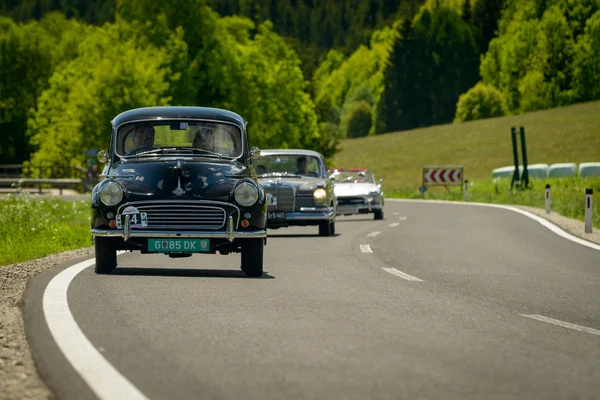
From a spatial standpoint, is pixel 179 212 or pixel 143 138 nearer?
pixel 179 212

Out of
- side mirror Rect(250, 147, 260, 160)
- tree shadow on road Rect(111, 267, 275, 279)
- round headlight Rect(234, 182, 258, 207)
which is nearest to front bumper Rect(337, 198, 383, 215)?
side mirror Rect(250, 147, 260, 160)

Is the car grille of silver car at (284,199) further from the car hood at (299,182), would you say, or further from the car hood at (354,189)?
the car hood at (354,189)

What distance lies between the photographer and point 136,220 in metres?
12.3

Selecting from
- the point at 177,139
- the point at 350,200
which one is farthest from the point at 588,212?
the point at 177,139

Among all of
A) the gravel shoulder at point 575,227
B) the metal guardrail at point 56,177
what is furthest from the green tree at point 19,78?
the gravel shoulder at point 575,227

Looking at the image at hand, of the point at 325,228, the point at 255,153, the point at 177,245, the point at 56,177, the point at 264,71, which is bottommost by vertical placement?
the point at 325,228

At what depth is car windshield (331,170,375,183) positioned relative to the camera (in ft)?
100

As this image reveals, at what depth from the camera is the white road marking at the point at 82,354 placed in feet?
18.2

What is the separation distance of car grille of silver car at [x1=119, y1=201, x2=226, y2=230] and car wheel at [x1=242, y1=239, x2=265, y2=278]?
14.9 inches

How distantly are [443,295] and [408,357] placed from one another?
151 inches

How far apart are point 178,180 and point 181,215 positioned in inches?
17.1

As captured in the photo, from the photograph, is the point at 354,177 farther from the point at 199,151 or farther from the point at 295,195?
the point at 199,151

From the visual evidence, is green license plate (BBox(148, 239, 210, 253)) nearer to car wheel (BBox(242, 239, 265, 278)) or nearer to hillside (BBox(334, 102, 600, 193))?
car wheel (BBox(242, 239, 265, 278))

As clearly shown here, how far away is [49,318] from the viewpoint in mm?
8344
